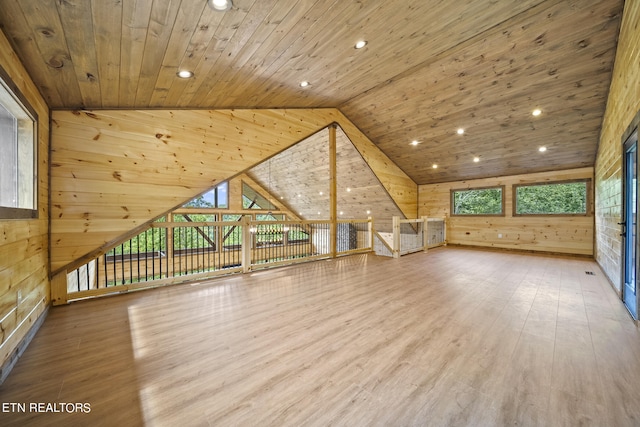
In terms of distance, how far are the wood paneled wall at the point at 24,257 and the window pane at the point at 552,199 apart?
951cm

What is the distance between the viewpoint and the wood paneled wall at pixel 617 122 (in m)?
2.63

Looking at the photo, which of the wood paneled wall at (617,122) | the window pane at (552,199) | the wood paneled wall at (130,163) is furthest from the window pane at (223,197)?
the wood paneled wall at (617,122)

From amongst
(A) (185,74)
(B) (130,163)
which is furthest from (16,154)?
(A) (185,74)

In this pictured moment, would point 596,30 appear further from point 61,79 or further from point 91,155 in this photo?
point 91,155

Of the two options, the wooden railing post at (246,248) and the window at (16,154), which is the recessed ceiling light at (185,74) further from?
the wooden railing post at (246,248)

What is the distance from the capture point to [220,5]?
1918mm

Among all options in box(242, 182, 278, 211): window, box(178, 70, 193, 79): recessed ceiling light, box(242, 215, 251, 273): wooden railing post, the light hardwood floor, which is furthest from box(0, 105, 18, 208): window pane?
box(242, 182, 278, 211): window

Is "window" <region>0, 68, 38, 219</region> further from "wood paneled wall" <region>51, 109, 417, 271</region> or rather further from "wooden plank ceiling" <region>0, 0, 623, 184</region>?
"wood paneled wall" <region>51, 109, 417, 271</region>

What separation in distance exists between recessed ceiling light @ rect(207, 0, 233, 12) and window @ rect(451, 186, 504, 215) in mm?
8202

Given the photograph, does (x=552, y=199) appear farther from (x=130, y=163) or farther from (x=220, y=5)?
(x=130, y=163)

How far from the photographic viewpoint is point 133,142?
3.23 meters

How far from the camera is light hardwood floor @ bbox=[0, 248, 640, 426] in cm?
138

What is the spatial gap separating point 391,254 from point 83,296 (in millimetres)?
5754

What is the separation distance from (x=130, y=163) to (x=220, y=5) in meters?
2.29
